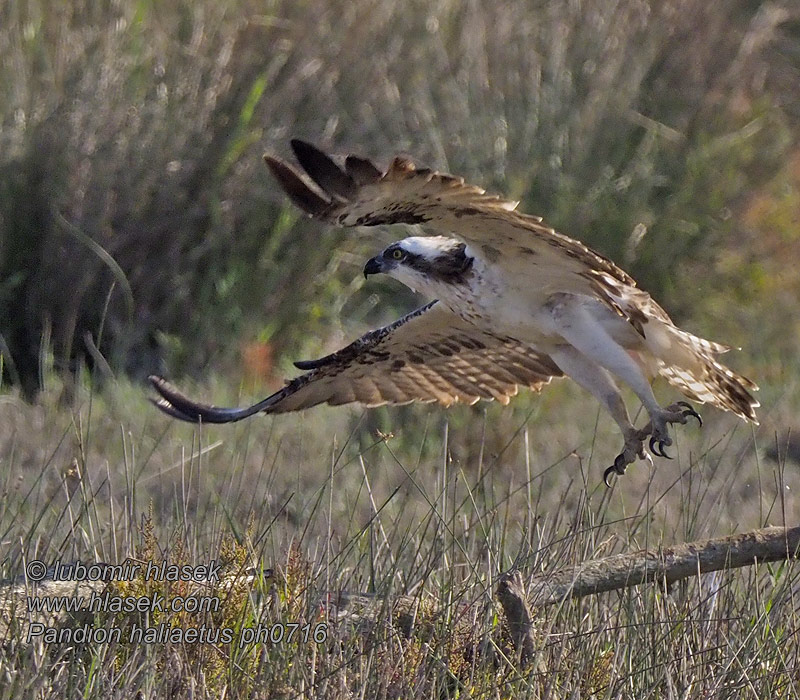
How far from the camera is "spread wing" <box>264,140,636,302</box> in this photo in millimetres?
3840

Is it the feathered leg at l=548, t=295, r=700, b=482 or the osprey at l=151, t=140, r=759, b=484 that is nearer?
the osprey at l=151, t=140, r=759, b=484

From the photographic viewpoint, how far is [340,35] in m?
8.86

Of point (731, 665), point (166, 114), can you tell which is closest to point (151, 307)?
point (166, 114)

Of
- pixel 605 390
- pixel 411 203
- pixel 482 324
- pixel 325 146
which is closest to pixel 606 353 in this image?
pixel 605 390

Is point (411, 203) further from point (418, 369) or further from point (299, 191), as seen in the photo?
point (418, 369)

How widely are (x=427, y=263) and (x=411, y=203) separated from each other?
2.59 feet

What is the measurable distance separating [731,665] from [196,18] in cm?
575

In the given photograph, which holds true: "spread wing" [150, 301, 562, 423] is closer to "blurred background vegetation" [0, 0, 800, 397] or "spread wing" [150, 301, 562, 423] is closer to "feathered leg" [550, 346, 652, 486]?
"feathered leg" [550, 346, 652, 486]

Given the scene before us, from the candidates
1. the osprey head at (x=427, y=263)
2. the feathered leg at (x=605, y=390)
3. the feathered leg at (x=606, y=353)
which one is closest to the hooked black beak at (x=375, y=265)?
the osprey head at (x=427, y=263)

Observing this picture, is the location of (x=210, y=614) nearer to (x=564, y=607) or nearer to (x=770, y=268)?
(x=564, y=607)

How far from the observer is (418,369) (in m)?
5.52

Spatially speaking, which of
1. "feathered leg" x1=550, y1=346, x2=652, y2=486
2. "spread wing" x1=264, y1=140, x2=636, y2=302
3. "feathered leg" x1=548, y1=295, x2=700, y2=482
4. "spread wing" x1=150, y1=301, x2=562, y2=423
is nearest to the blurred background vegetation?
"spread wing" x1=150, y1=301, x2=562, y2=423

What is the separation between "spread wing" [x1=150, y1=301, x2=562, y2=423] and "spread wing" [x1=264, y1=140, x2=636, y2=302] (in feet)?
2.34

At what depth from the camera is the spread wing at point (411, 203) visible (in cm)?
384
